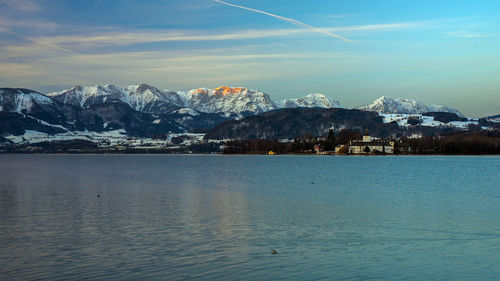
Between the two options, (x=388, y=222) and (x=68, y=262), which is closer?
(x=68, y=262)

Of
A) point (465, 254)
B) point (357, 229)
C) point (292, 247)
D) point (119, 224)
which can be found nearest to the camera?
point (465, 254)

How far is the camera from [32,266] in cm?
2470

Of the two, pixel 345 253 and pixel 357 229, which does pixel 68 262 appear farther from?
pixel 357 229

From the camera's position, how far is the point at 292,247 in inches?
1131

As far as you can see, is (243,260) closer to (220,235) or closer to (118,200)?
(220,235)

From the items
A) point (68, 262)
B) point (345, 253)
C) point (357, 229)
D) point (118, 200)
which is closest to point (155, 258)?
point (68, 262)

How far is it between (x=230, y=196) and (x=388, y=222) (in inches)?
932

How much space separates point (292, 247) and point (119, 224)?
14.1m

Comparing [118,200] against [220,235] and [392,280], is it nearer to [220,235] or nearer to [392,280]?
[220,235]

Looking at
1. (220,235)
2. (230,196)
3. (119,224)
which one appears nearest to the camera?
(220,235)

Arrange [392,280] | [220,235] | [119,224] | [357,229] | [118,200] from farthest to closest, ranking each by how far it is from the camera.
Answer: [118,200], [119,224], [357,229], [220,235], [392,280]

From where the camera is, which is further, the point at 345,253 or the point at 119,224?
the point at 119,224

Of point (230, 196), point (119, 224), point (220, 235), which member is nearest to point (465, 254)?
point (220, 235)

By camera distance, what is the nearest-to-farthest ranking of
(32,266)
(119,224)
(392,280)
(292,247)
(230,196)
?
(392,280)
(32,266)
(292,247)
(119,224)
(230,196)
